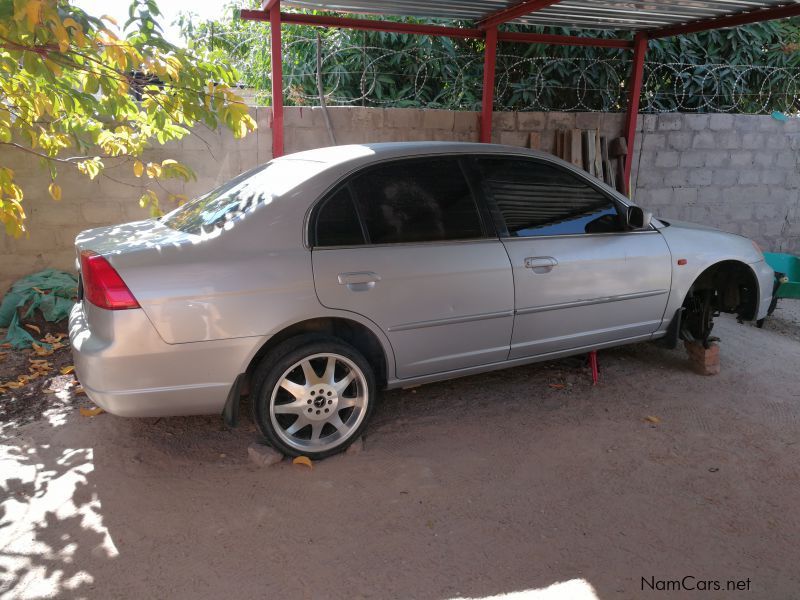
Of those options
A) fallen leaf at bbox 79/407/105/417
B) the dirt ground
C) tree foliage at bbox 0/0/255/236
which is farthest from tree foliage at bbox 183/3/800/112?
the dirt ground

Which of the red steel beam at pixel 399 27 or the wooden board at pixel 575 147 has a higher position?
the red steel beam at pixel 399 27

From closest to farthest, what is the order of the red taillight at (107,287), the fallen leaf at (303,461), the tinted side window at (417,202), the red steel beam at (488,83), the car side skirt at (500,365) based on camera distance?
1. the red taillight at (107,287)
2. the fallen leaf at (303,461)
3. the tinted side window at (417,202)
4. the car side skirt at (500,365)
5. the red steel beam at (488,83)

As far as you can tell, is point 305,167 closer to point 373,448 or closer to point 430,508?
point 373,448

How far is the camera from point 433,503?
3.19 metres

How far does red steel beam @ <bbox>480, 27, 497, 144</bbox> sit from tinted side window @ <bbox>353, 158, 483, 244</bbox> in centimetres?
302

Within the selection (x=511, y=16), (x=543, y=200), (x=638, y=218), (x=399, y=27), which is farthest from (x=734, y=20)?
(x=543, y=200)

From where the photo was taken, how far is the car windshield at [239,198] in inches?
136

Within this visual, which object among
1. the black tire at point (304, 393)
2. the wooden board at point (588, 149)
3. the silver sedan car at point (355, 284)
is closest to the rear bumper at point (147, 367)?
the silver sedan car at point (355, 284)

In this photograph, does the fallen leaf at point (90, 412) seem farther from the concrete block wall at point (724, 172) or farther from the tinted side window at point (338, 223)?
the concrete block wall at point (724, 172)

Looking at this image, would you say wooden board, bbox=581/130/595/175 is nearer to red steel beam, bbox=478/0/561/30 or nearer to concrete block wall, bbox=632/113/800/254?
concrete block wall, bbox=632/113/800/254

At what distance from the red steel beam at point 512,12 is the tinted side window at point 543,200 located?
85.0 inches

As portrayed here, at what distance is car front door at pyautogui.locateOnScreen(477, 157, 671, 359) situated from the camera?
3986mm

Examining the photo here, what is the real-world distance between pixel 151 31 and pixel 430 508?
9.76 ft

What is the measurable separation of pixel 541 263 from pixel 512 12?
3251 mm
